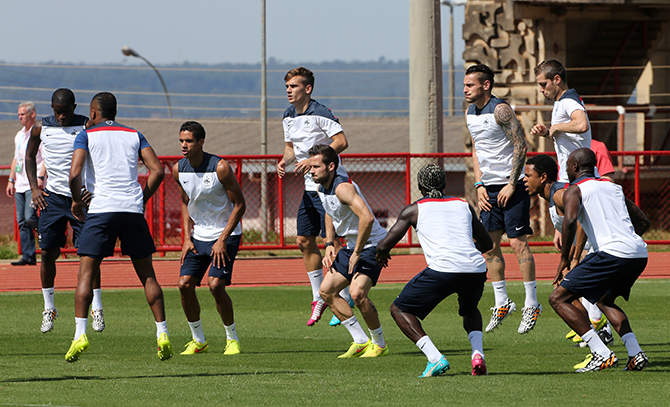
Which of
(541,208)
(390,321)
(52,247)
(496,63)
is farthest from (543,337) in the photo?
(496,63)

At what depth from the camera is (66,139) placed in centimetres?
932

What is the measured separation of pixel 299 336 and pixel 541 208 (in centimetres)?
1166

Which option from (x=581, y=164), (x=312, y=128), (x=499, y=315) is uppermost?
(x=312, y=128)

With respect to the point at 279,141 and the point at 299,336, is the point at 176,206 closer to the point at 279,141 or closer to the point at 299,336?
the point at 299,336

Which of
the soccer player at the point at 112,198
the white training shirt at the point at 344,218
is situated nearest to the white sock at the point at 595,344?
the white training shirt at the point at 344,218

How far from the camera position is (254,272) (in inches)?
600

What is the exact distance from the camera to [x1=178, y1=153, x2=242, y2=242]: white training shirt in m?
7.80

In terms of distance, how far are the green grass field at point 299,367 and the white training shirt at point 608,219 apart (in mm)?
914

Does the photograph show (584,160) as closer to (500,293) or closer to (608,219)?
(608,219)

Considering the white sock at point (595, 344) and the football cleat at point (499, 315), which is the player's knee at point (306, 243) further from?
the white sock at point (595, 344)

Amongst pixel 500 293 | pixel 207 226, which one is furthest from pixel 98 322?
pixel 500 293

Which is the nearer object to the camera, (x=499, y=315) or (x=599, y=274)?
(x=599, y=274)

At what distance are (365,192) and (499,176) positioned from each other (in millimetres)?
11292

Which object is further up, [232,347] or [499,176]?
[499,176]
